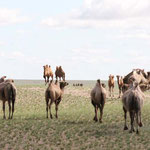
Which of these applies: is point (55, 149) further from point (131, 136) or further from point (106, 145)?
point (131, 136)

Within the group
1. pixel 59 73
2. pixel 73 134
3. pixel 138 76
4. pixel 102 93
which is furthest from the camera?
pixel 59 73

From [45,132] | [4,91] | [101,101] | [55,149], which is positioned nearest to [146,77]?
[101,101]

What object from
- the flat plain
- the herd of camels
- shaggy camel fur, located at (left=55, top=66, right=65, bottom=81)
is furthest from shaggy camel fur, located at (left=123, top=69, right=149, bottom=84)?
shaggy camel fur, located at (left=55, top=66, right=65, bottom=81)

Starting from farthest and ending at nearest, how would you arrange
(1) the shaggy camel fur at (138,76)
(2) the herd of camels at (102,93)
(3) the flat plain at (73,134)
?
(1) the shaggy camel fur at (138,76) < (2) the herd of camels at (102,93) < (3) the flat plain at (73,134)

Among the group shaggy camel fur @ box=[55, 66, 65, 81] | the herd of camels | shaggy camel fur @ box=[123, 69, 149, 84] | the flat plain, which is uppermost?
shaggy camel fur @ box=[55, 66, 65, 81]

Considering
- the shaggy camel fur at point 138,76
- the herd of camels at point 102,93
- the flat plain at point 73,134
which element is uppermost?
the shaggy camel fur at point 138,76

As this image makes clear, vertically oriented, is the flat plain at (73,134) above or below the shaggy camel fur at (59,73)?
below

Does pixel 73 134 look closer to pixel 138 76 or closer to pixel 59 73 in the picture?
pixel 138 76

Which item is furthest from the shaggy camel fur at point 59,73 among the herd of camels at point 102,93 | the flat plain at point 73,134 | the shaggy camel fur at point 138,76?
the flat plain at point 73,134

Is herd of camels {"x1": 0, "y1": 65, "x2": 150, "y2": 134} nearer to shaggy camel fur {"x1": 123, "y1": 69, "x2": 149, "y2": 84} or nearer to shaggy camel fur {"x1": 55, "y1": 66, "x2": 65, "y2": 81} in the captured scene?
shaggy camel fur {"x1": 123, "y1": 69, "x2": 149, "y2": 84}

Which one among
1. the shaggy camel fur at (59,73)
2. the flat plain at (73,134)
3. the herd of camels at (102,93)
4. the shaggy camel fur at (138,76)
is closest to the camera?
the flat plain at (73,134)

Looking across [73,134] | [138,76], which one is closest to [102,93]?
[73,134]

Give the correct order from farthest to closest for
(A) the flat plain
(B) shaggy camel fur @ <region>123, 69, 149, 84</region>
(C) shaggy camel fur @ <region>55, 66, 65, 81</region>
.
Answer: (C) shaggy camel fur @ <region>55, 66, 65, 81</region>, (B) shaggy camel fur @ <region>123, 69, 149, 84</region>, (A) the flat plain

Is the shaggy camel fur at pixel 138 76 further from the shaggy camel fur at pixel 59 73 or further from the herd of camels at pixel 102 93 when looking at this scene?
the shaggy camel fur at pixel 59 73
